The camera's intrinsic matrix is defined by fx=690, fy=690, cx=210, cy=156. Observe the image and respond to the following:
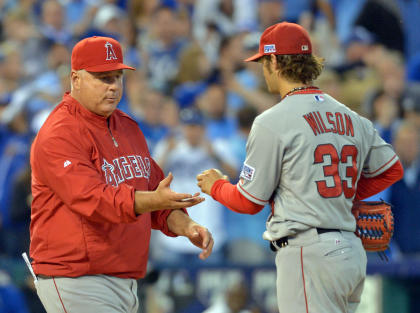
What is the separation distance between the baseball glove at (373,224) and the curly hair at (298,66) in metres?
0.72

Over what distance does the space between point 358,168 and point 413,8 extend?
5.03 meters

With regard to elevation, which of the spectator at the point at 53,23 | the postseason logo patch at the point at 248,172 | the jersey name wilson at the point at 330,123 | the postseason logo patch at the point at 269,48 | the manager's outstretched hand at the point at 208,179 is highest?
the spectator at the point at 53,23

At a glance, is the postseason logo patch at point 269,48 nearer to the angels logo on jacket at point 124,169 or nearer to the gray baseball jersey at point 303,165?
the gray baseball jersey at point 303,165

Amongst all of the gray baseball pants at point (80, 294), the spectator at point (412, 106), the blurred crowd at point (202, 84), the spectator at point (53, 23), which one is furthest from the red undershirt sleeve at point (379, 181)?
the spectator at point (53, 23)

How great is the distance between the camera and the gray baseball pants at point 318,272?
10.4 feet

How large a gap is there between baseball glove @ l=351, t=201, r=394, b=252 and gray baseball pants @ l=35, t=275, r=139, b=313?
49.0 inches

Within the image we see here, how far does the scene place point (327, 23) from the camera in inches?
313

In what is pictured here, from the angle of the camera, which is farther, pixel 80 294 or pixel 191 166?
pixel 191 166

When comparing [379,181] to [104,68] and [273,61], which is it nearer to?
[273,61]

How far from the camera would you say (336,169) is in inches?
126

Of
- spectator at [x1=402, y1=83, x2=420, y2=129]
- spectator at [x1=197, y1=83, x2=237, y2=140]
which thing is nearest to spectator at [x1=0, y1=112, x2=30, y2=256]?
spectator at [x1=197, y1=83, x2=237, y2=140]

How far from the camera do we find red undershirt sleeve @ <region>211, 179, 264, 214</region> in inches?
Answer: 129

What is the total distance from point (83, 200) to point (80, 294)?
46 cm

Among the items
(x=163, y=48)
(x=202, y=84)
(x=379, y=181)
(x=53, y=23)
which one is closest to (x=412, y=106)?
(x=202, y=84)
